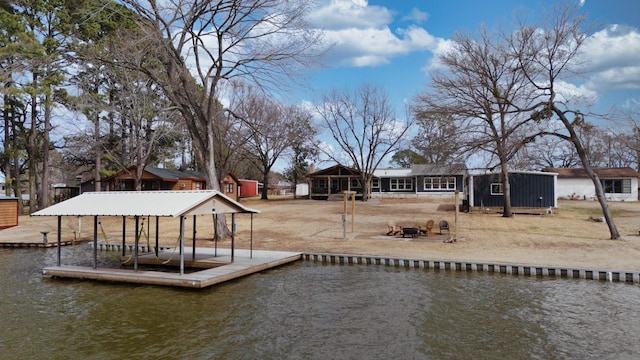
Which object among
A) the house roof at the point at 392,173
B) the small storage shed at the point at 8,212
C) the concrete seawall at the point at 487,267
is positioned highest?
the house roof at the point at 392,173

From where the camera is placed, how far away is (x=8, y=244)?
20.1 meters

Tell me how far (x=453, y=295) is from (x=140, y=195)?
9.19 meters

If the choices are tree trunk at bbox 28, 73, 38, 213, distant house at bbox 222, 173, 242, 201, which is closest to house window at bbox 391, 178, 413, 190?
distant house at bbox 222, 173, 242, 201

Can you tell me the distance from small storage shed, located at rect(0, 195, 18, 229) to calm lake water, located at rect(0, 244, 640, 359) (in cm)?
1615

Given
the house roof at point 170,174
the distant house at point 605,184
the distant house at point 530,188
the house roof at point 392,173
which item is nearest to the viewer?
the distant house at point 530,188

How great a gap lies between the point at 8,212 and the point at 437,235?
24473 mm

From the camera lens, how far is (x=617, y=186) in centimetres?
4128

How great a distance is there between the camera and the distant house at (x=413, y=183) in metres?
45.2

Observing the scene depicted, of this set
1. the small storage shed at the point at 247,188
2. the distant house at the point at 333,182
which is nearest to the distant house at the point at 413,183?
the distant house at the point at 333,182

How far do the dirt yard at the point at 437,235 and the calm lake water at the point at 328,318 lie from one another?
2992 millimetres

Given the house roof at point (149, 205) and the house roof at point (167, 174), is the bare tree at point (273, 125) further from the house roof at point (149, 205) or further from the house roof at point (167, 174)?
the house roof at point (149, 205)

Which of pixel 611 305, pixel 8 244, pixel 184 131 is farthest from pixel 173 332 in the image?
pixel 184 131

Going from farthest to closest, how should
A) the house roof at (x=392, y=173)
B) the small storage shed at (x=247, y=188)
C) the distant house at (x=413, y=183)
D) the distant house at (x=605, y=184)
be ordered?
the small storage shed at (x=247, y=188)
the house roof at (x=392, y=173)
the distant house at (x=413, y=183)
the distant house at (x=605, y=184)

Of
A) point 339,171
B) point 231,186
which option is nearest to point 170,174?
point 231,186
